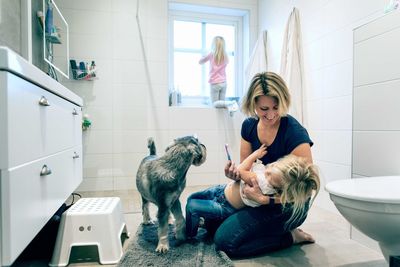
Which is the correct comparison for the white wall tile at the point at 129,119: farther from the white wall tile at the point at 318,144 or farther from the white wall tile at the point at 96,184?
the white wall tile at the point at 318,144

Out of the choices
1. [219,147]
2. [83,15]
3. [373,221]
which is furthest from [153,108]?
[373,221]

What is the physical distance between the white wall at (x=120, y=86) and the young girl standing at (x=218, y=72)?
0.45 m

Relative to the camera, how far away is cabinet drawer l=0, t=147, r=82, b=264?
717 millimetres

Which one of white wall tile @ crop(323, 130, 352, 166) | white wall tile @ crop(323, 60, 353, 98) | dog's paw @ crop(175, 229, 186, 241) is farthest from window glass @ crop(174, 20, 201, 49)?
dog's paw @ crop(175, 229, 186, 241)

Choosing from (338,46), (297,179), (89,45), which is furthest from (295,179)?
(89,45)

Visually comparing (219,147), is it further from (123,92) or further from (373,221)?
(373,221)

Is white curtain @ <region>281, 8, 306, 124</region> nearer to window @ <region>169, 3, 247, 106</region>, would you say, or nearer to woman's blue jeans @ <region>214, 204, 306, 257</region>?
window @ <region>169, 3, 247, 106</region>

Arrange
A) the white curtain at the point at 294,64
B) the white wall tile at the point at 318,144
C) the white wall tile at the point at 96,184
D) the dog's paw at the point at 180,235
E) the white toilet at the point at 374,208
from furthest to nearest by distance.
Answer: the white wall tile at the point at 96,184 → the white curtain at the point at 294,64 → the white wall tile at the point at 318,144 → the dog's paw at the point at 180,235 → the white toilet at the point at 374,208

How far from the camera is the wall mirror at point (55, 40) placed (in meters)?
1.80

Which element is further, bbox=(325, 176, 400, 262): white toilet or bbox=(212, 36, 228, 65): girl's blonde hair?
bbox=(212, 36, 228, 65): girl's blonde hair

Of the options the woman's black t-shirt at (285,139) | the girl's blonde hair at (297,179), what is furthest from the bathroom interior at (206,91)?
the woman's black t-shirt at (285,139)

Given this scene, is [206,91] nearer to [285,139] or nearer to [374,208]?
[285,139]

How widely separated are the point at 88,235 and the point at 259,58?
7.05 ft

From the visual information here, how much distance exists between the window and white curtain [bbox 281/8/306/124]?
2.91 ft
